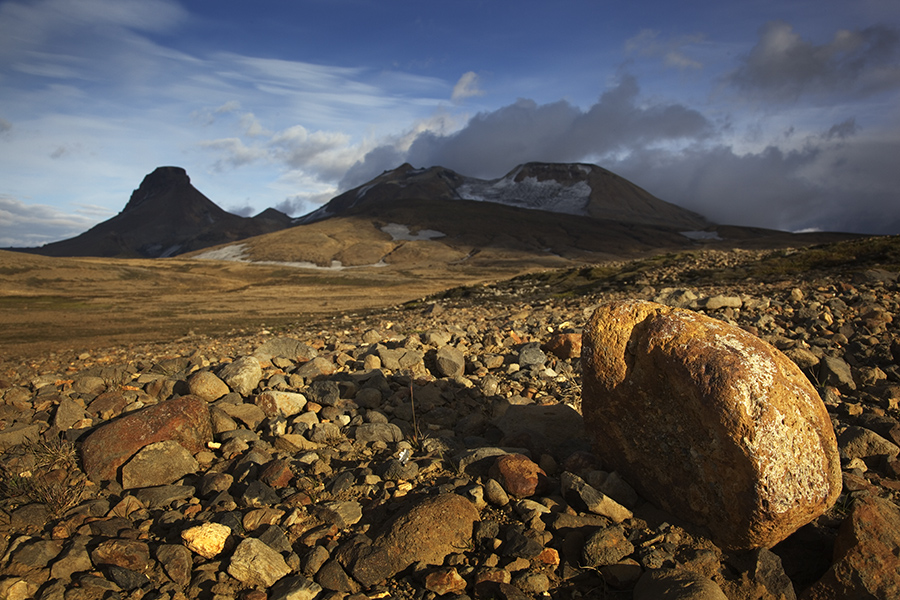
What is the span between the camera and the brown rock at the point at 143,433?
4.62 meters

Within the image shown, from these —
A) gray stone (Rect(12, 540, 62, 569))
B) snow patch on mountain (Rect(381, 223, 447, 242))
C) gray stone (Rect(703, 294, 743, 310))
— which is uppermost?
snow patch on mountain (Rect(381, 223, 447, 242))

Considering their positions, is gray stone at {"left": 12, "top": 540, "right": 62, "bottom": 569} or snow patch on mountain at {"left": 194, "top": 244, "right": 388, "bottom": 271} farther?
snow patch on mountain at {"left": 194, "top": 244, "right": 388, "bottom": 271}

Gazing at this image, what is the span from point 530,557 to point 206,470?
10.1 ft

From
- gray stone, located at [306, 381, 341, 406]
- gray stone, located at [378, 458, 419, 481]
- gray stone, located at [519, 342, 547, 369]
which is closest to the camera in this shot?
gray stone, located at [378, 458, 419, 481]

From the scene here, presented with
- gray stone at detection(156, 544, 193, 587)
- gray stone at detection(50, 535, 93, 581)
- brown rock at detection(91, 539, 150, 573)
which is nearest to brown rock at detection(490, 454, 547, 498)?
gray stone at detection(156, 544, 193, 587)

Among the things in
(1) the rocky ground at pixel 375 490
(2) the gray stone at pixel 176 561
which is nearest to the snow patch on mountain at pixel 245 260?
(1) the rocky ground at pixel 375 490

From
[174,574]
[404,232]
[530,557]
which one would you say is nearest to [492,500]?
[530,557]

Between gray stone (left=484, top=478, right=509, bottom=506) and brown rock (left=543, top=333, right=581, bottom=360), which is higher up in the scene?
brown rock (left=543, top=333, right=581, bottom=360)

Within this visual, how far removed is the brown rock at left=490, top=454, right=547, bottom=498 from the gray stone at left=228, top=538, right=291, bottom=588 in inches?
64.5

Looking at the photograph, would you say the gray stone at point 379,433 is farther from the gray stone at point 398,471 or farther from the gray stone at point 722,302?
the gray stone at point 722,302

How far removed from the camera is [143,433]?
15.8 feet

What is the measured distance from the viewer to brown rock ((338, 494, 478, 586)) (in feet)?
11.2

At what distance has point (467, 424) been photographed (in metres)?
5.52

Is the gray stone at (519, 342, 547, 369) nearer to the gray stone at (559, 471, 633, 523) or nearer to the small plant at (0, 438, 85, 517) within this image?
the gray stone at (559, 471, 633, 523)
